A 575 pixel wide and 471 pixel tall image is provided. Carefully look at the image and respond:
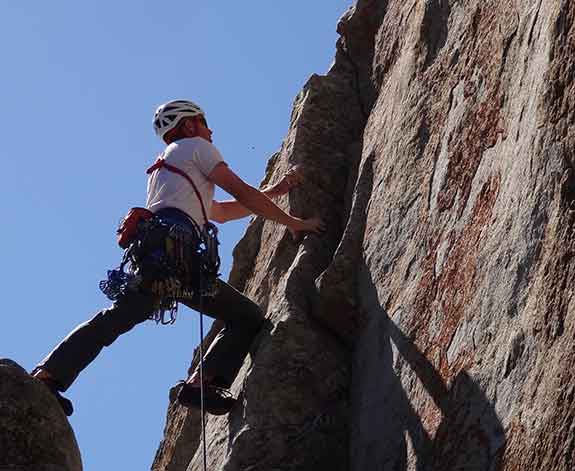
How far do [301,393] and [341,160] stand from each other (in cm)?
269

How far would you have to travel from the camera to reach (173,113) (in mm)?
11789

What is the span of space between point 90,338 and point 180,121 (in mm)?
2086

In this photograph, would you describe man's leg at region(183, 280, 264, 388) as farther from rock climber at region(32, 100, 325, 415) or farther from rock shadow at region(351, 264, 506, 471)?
rock shadow at region(351, 264, 506, 471)

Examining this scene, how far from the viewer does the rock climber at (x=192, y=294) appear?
1084cm

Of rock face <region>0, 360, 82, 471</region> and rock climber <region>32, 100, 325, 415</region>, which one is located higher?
rock climber <region>32, 100, 325, 415</region>

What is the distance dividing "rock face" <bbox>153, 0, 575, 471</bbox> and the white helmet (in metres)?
1.25

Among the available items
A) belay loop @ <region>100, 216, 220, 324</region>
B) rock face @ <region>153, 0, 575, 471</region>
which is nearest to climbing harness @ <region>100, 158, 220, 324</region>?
belay loop @ <region>100, 216, 220, 324</region>

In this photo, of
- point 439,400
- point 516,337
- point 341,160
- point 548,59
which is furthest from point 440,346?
point 341,160

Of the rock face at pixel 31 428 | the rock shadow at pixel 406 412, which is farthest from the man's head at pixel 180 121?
the rock face at pixel 31 428

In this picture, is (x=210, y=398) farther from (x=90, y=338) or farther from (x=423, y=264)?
(x=423, y=264)

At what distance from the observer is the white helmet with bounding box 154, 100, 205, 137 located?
38.7 feet

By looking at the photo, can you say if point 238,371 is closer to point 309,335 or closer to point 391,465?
A: point 309,335

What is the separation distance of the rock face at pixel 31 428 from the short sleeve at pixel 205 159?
7.44 ft

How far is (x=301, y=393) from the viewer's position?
11.1 m
